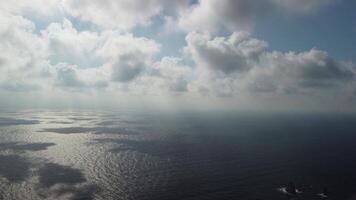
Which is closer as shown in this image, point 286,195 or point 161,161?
point 286,195

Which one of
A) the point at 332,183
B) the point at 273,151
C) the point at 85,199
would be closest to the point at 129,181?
the point at 85,199

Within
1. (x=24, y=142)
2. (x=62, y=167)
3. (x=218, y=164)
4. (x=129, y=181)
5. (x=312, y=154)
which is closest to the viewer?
(x=129, y=181)

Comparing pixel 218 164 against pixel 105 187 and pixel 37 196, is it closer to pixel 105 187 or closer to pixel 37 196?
pixel 105 187

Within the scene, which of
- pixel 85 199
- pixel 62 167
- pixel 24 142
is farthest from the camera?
pixel 24 142

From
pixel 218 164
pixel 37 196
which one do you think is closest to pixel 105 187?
pixel 37 196

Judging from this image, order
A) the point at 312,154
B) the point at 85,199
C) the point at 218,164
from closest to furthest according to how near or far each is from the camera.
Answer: the point at 85,199 → the point at 218,164 → the point at 312,154

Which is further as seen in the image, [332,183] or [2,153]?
[2,153]

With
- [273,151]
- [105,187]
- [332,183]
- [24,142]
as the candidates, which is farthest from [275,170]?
[24,142]

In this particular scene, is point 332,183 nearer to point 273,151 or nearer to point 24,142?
point 273,151

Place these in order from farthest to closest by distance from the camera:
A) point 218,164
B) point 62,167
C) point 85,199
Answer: point 218,164, point 62,167, point 85,199
